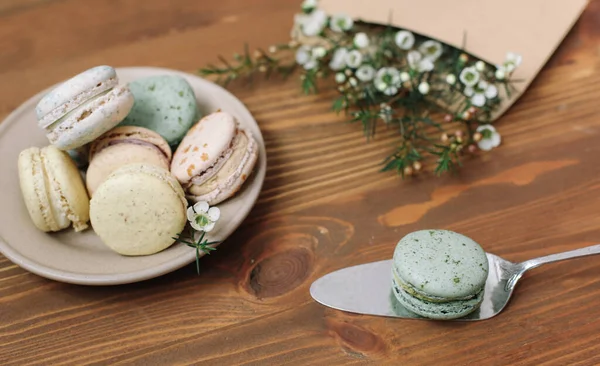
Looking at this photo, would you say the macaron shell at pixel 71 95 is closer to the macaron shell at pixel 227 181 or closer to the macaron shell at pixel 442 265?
the macaron shell at pixel 227 181

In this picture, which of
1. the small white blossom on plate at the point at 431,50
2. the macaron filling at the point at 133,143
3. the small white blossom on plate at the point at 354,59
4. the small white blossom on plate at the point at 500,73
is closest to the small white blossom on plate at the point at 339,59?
the small white blossom on plate at the point at 354,59

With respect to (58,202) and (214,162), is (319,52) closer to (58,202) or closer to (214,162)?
(214,162)

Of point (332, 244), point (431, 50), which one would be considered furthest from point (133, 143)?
point (431, 50)

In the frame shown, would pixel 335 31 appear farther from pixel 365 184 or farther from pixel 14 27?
pixel 14 27

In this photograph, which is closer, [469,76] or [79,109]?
[79,109]

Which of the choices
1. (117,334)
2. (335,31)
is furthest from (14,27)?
(117,334)

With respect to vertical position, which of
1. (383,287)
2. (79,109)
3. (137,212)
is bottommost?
(383,287)

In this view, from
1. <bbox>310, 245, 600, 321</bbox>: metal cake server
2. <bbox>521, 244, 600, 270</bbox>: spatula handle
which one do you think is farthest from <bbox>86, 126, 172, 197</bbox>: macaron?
<bbox>521, 244, 600, 270</bbox>: spatula handle
